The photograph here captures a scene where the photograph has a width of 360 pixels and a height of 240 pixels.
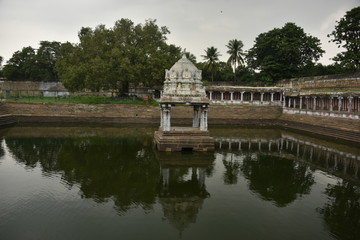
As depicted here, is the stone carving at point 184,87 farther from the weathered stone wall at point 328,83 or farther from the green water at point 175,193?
the weathered stone wall at point 328,83

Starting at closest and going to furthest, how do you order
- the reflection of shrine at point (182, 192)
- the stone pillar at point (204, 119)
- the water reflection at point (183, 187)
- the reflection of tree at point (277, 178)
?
the reflection of shrine at point (182, 192)
the water reflection at point (183, 187)
the reflection of tree at point (277, 178)
the stone pillar at point (204, 119)

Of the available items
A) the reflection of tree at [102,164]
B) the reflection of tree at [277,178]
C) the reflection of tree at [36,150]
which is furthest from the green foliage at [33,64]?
the reflection of tree at [277,178]

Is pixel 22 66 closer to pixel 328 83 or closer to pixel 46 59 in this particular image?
pixel 46 59

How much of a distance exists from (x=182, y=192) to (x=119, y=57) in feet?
83.7

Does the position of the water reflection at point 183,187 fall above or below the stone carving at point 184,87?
below

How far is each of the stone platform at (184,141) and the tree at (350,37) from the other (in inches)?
892

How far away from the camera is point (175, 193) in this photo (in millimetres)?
10367

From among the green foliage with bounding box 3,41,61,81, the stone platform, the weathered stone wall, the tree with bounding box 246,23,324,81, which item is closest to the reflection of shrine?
the stone platform

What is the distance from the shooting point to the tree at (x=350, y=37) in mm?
30000

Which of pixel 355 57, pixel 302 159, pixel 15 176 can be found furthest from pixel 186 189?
pixel 355 57

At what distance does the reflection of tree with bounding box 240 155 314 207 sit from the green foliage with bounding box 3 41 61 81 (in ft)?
161

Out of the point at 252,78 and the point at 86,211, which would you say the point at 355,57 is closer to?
the point at 252,78

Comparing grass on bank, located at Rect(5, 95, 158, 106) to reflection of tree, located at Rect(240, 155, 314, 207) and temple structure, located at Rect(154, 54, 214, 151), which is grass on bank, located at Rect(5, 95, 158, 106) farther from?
reflection of tree, located at Rect(240, 155, 314, 207)

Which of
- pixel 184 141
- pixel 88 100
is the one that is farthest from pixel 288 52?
pixel 184 141
